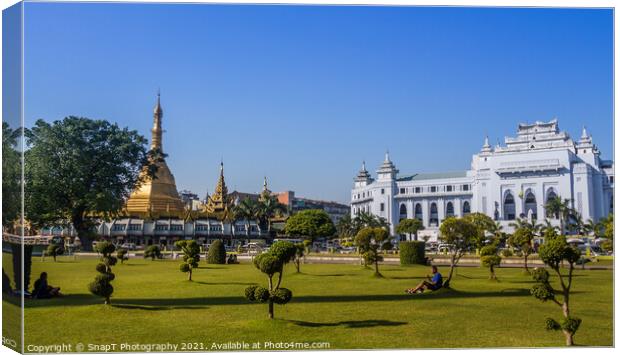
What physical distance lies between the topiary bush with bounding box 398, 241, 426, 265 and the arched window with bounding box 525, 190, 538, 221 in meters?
25.2

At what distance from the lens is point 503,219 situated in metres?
51.8

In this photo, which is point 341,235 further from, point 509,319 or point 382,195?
point 509,319

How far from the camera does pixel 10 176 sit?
12.7 m

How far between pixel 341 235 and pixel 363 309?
43707 millimetres

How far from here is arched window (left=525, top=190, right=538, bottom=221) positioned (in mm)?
50406

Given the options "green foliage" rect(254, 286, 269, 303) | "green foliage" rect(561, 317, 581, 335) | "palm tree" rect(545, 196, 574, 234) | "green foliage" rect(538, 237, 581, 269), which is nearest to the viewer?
"green foliage" rect(538, 237, 581, 269)

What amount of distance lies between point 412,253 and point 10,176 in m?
18.7

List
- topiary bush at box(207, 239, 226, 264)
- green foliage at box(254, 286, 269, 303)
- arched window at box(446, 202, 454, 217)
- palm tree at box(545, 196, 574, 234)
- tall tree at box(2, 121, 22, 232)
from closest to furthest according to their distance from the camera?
green foliage at box(254, 286, 269, 303), tall tree at box(2, 121, 22, 232), topiary bush at box(207, 239, 226, 264), palm tree at box(545, 196, 574, 234), arched window at box(446, 202, 454, 217)

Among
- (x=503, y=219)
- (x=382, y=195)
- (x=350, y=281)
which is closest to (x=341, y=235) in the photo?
(x=382, y=195)

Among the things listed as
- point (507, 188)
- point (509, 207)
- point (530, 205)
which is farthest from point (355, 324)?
point (530, 205)

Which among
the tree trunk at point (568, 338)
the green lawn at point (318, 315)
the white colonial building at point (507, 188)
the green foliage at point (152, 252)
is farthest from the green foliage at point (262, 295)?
the white colonial building at point (507, 188)

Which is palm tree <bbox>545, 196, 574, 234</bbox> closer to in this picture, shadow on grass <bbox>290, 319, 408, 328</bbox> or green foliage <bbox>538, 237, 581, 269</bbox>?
shadow on grass <bbox>290, 319, 408, 328</bbox>

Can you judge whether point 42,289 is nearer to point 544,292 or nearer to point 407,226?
point 544,292

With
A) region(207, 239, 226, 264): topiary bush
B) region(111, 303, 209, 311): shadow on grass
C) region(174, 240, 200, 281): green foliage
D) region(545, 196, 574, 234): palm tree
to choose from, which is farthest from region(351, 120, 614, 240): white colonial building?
region(111, 303, 209, 311): shadow on grass
